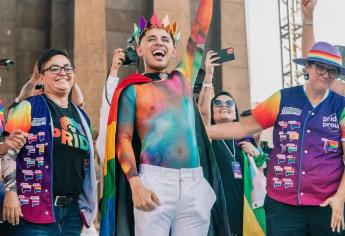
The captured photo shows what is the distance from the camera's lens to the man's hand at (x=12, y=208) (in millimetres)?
4344

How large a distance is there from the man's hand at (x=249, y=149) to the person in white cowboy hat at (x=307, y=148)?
1938 mm

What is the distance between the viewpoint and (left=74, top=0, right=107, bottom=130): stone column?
11.6 meters

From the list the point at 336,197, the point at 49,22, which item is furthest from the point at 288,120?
the point at 49,22

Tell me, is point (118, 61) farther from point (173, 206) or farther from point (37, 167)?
point (173, 206)

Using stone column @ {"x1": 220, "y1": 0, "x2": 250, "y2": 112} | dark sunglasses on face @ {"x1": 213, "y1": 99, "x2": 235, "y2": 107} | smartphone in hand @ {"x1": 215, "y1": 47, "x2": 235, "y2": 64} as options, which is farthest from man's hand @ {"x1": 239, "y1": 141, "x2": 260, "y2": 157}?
stone column @ {"x1": 220, "y1": 0, "x2": 250, "y2": 112}

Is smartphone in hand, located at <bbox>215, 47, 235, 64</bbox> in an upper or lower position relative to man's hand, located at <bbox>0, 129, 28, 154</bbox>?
upper

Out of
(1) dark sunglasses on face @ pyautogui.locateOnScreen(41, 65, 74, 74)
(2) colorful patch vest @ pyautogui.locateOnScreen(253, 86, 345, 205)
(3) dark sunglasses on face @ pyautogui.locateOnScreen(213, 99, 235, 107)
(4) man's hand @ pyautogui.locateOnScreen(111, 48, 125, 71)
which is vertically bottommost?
(2) colorful patch vest @ pyautogui.locateOnScreen(253, 86, 345, 205)

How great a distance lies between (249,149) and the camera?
22.9 ft

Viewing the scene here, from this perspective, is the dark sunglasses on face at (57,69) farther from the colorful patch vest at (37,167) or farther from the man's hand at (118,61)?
the man's hand at (118,61)

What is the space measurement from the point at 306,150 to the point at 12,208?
2233 millimetres

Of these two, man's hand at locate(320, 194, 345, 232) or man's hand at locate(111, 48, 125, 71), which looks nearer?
man's hand at locate(320, 194, 345, 232)

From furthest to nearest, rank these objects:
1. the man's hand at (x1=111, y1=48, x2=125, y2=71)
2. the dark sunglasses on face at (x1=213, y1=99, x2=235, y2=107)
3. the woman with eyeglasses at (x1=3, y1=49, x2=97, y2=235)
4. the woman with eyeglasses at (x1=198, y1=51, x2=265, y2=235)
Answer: the dark sunglasses on face at (x1=213, y1=99, x2=235, y2=107) → the woman with eyeglasses at (x1=198, y1=51, x2=265, y2=235) → the man's hand at (x1=111, y1=48, x2=125, y2=71) → the woman with eyeglasses at (x1=3, y1=49, x2=97, y2=235)

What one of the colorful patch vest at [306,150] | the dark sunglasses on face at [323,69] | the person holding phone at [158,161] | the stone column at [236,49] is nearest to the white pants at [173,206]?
the person holding phone at [158,161]

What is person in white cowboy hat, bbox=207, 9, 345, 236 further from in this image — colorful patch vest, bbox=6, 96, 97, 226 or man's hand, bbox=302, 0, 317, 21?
colorful patch vest, bbox=6, 96, 97, 226
